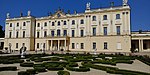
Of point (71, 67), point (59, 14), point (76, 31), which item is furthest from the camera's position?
point (59, 14)

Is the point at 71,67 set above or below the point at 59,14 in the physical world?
below

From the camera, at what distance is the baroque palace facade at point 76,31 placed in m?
38.0

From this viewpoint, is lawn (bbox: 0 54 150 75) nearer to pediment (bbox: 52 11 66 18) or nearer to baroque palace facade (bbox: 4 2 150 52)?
baroque palace facade (bbox: 4 2 150 52)

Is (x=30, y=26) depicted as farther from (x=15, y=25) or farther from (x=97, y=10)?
(x=97, y=10)

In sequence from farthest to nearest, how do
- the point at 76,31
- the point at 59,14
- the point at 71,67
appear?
the point at 59,14, the point at 76,31, the point at 71,67

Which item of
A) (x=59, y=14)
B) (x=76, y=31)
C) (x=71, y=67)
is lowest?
(x=71, y=67)

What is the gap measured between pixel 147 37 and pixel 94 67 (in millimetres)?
25838

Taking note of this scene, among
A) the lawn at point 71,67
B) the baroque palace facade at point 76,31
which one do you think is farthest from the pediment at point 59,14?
the lawn at point 71,67

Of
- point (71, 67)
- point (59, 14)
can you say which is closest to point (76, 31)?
point (59, 14)

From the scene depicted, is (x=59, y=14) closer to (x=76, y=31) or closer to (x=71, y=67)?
(x=76, y=31)

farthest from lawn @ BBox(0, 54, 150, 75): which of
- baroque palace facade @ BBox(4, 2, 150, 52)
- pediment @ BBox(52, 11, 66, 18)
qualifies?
pediment @ BBox(52, 11, 66, 18)

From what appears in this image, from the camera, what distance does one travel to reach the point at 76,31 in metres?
43.9

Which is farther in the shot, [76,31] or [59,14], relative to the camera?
[59,14]

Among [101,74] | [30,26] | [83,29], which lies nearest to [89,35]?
[83,29]
